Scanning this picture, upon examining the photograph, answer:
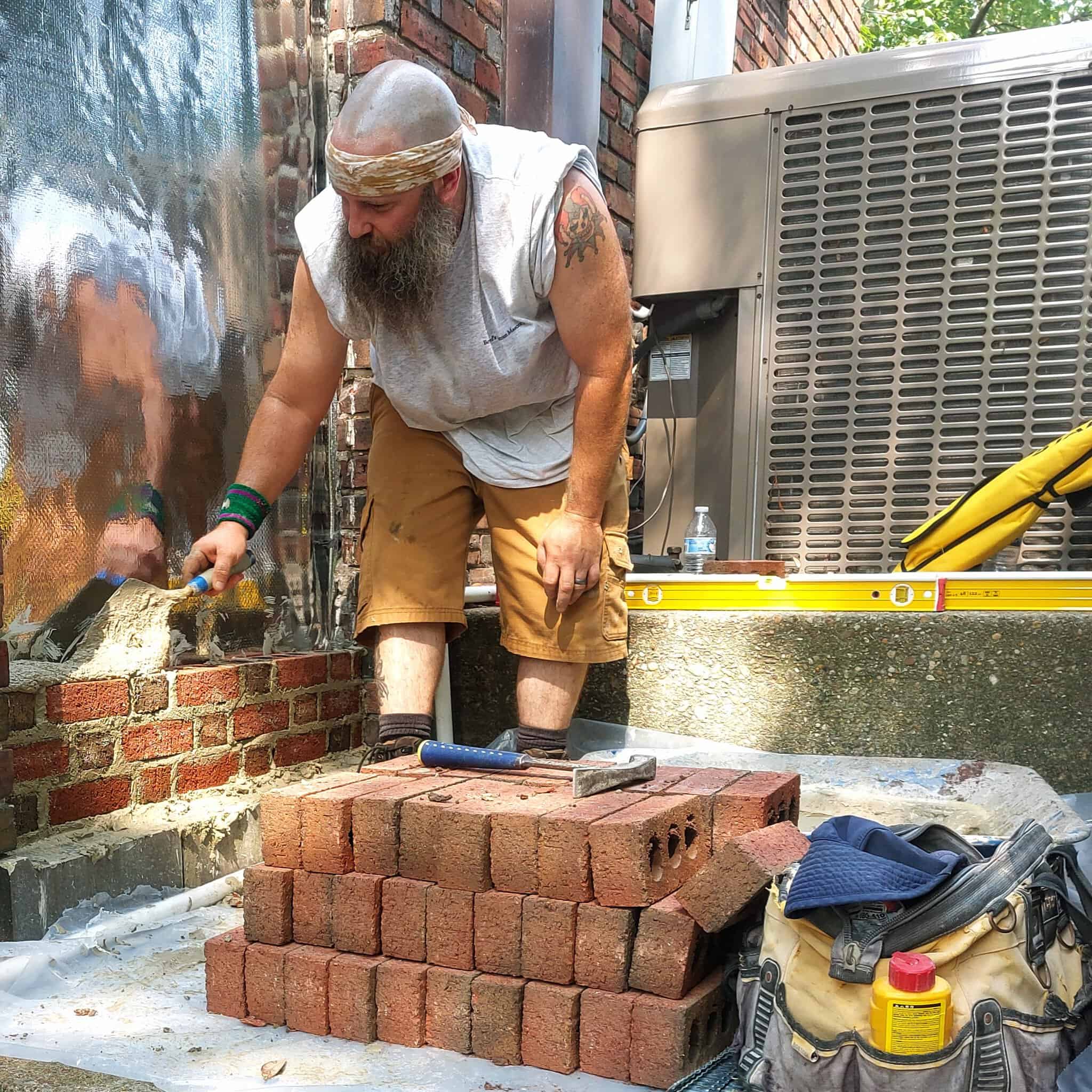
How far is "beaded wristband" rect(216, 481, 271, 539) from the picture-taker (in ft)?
7.61

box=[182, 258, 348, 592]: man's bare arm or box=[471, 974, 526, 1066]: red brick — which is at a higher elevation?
box=[182, 258, 348, 592]: man's bare arm

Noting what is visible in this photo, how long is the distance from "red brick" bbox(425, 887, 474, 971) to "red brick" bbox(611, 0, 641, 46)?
3.55 metres

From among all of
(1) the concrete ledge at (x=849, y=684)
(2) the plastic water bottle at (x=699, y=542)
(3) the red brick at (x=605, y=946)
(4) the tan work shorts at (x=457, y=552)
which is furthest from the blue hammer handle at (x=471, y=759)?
(2) the plastic water bottle at (x=699, y=542)

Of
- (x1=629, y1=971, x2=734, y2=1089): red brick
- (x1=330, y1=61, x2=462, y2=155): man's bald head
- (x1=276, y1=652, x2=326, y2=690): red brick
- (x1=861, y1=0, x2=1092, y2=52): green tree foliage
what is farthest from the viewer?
(x1=861, y1=0, x2=1092, y2=52): green tree foliage

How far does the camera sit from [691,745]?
9.86ft

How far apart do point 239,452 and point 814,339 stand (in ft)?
6.29

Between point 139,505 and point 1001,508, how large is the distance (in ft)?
7.39

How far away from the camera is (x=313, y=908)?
6.09ft

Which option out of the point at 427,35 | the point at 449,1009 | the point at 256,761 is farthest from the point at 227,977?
the point at 427,35

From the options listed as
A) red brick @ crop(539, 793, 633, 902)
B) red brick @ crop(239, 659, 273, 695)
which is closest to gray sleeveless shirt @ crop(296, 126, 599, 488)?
red brick @ crop(239, 659, 273, 695)

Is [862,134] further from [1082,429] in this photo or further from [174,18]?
[174,18]

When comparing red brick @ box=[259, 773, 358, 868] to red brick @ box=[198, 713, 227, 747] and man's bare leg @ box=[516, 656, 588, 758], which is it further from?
red brick @ box=[198, 713, 227, 747]

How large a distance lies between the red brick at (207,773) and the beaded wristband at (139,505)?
0.56 meters

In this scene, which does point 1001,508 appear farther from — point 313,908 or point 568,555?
point 313,908
